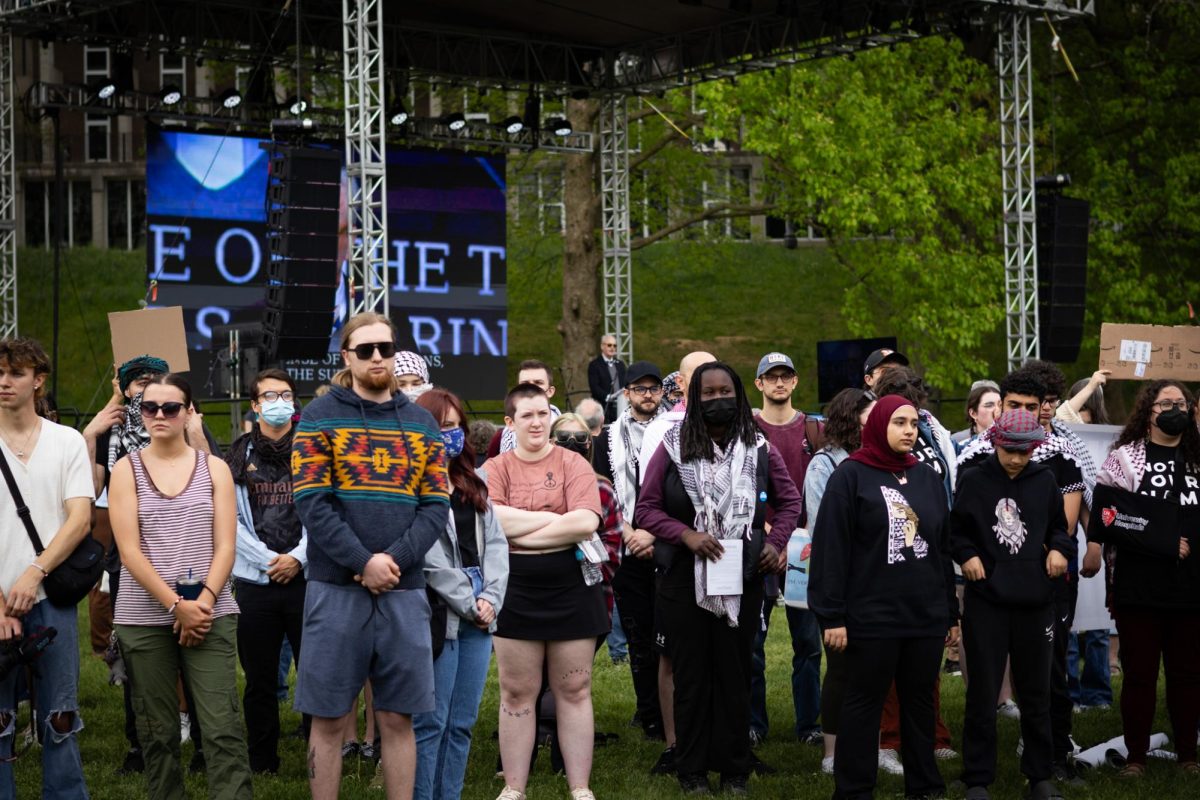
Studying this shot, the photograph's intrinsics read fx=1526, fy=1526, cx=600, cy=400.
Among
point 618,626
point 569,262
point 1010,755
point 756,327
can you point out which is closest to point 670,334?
point 756,327

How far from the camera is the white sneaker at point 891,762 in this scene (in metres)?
7.16

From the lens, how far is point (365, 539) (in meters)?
5.24

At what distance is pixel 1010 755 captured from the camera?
24.8ft

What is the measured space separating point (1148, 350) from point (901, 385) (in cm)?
397

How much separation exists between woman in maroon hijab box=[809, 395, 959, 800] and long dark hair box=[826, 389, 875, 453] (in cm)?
62

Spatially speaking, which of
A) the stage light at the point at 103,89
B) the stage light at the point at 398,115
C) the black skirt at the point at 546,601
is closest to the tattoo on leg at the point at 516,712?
the black skirt at the point at 546,601

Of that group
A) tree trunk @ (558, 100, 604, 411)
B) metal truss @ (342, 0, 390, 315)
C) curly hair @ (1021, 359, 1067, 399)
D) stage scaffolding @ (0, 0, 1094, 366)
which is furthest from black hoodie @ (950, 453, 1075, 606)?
tree trunk @ (558, 100, 604, 411)

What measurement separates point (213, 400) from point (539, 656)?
12.1 metres

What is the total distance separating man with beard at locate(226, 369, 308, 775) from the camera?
6.98 meters

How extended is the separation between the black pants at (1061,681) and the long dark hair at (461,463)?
282 cm

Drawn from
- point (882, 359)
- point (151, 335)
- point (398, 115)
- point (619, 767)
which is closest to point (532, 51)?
point (398, 115)

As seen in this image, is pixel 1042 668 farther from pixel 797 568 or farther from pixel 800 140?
pixel 800 140

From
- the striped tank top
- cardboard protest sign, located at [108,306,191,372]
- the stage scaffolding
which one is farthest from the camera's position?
the stage scaffolding

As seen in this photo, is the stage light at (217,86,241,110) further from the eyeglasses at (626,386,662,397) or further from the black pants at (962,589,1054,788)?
the black pants at (962,589,1054,788)
